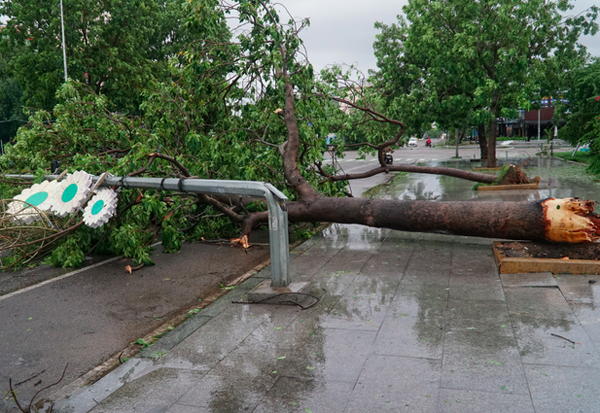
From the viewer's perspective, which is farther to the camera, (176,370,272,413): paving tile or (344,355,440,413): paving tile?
(176,370,272,413): paving tile

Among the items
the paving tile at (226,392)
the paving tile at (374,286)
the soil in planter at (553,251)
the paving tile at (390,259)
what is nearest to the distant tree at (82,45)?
the paving tile at (390,259)

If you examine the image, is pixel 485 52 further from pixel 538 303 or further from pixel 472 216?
pixel 538 303

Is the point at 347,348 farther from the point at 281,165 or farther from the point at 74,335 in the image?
the point at 281,165

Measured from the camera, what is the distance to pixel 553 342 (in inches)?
171

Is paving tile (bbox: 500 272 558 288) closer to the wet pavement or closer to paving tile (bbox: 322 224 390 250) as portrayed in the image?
the wet pavement

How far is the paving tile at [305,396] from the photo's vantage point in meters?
3.47

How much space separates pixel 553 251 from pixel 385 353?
353 centimetres

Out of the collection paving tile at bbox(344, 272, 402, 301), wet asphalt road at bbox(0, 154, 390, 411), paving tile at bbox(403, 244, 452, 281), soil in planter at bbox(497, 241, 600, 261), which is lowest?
wet asphalt road at bbox(0, 154, 390, 411)

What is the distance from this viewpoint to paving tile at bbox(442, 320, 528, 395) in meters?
3.67

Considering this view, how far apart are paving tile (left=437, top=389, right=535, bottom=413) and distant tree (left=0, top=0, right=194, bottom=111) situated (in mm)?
24800

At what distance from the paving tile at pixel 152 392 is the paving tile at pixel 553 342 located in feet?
→ 8.75

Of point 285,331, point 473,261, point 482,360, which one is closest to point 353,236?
point 473,261

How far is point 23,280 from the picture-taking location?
23.7 ft

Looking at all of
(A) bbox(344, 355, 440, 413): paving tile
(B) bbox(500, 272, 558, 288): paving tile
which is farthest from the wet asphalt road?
(B) bbox(500, 272, 558, 288): paving tile
